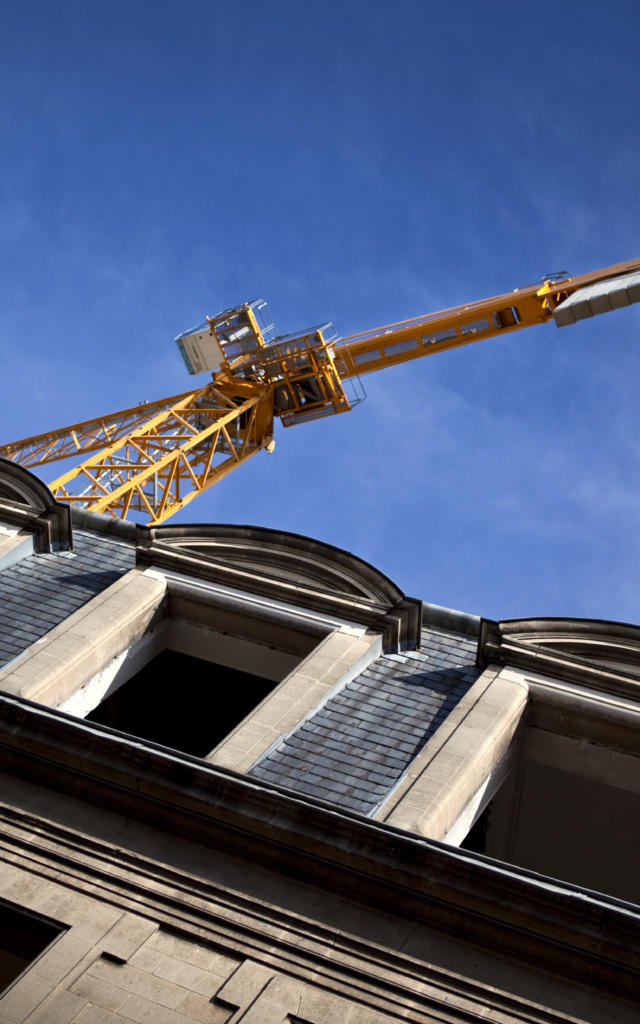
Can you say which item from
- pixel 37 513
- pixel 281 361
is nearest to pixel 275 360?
pixel 281 361

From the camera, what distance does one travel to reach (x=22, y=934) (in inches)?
477

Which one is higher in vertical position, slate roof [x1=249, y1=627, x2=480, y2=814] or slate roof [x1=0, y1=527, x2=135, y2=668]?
slate roof [x1=0, y1=527, x2=135, y2=668]

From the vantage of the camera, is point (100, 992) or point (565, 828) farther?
point (565, 828)

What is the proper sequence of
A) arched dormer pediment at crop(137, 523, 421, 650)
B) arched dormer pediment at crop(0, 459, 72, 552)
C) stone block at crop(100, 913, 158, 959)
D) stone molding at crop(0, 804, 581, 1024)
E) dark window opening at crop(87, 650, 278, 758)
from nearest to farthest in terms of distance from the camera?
stone molding at crop(0, 804, 581, 1024) < stone block at crop(100, 913, 158, 959) < arched dormer pediment at crop(137, 523, 421, 650) < dark window opening at crop(87, 650, 278, 758) < arched dormer pediment at crop(0, 459, 72, 552)

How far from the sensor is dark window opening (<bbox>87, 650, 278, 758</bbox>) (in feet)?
57.9

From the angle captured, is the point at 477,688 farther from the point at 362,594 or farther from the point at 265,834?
the point at 265,834

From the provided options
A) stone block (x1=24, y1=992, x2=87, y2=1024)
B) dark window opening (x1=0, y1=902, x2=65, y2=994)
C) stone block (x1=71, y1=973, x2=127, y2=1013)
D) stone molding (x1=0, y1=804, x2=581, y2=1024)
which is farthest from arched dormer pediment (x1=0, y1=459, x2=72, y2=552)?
stone block (x1=24, y1=992, x2=87, y2=1024)

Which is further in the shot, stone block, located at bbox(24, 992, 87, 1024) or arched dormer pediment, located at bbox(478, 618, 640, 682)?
arched dormer pediment, located at bbox(478, 618, 640, 682)

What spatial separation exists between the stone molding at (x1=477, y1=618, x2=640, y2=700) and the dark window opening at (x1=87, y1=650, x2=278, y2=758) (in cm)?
383

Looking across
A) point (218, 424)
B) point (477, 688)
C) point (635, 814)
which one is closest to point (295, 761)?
point (477, 688)

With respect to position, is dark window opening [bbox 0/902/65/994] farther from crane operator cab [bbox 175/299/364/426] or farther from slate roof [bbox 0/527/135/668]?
crane operator cab [bbox 175/299/364/426]

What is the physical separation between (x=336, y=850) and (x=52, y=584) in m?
7.33

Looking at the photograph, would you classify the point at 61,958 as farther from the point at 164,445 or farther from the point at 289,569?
the point at 164,445

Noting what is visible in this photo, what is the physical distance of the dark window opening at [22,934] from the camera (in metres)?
11.9
